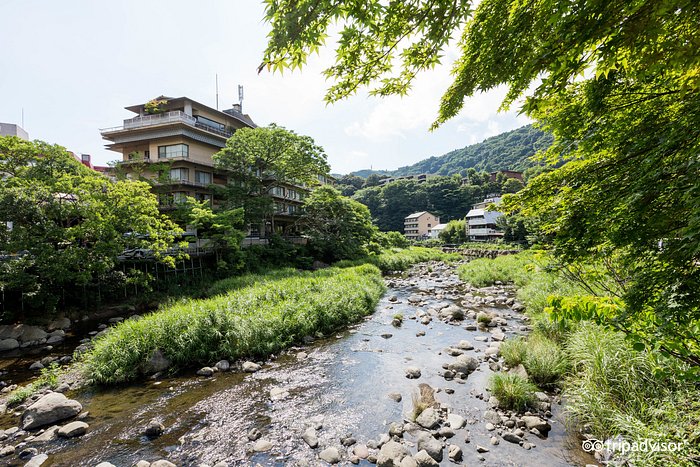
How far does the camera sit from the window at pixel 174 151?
84.1 ft

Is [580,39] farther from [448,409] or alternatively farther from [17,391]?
[17,391]

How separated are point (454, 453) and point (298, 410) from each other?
3389mm

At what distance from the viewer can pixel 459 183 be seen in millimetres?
84125

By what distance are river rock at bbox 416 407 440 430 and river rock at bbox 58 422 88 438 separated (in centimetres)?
680

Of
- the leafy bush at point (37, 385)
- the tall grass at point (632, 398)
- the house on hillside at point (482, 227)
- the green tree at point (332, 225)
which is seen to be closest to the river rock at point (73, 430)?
the leafy bush at point (37, 385)

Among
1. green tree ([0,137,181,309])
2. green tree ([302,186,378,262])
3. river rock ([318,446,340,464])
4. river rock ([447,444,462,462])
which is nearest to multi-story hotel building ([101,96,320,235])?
green tree ([302,186,378,262])

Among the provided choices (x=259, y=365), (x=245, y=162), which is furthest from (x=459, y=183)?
(x=259, y=365)

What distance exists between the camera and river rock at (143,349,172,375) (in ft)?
27.6

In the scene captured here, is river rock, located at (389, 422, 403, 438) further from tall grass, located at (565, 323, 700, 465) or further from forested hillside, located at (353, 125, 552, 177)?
forested hillside, located at (353, 125, 552, 177)

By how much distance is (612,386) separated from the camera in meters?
5.12

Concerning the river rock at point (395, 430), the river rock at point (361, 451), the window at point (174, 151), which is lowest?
the river rock at point (361, 451)

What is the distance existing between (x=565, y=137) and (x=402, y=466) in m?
5.16

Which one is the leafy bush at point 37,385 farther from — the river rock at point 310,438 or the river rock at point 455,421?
the river rock at point 455,421

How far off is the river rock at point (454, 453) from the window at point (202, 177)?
27.2m
